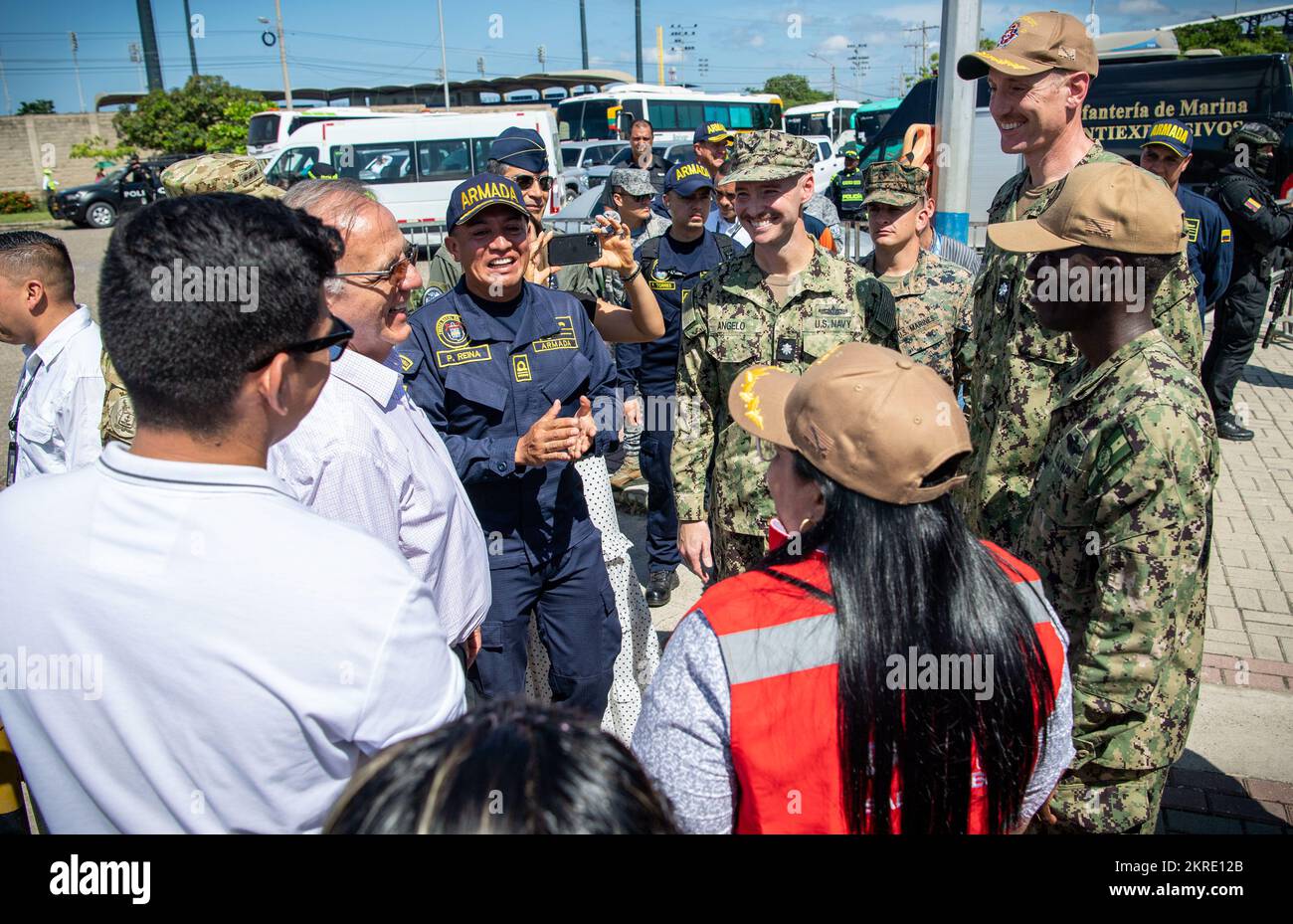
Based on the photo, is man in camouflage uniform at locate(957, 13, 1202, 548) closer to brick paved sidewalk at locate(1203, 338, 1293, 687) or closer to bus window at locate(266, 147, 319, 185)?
brick paved sidewalk at locate(1203, 338, 1293, 687)

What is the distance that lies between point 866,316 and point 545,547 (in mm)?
1539

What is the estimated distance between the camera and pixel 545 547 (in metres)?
3.09

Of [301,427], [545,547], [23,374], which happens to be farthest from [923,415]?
[23,374]

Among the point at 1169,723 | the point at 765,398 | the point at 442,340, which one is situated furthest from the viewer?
the point at 442,340

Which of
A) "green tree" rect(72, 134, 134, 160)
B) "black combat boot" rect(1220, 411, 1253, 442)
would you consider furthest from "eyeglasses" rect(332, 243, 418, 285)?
"green tree" rect(72, 134, 134, 160)

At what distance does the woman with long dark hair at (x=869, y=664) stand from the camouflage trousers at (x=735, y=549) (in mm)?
1719

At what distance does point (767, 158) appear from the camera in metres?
3.31

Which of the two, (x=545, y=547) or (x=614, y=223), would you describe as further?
(x=614, y=223)

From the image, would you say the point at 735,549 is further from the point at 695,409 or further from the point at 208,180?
the point at 208,180

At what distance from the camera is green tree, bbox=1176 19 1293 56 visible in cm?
2486
